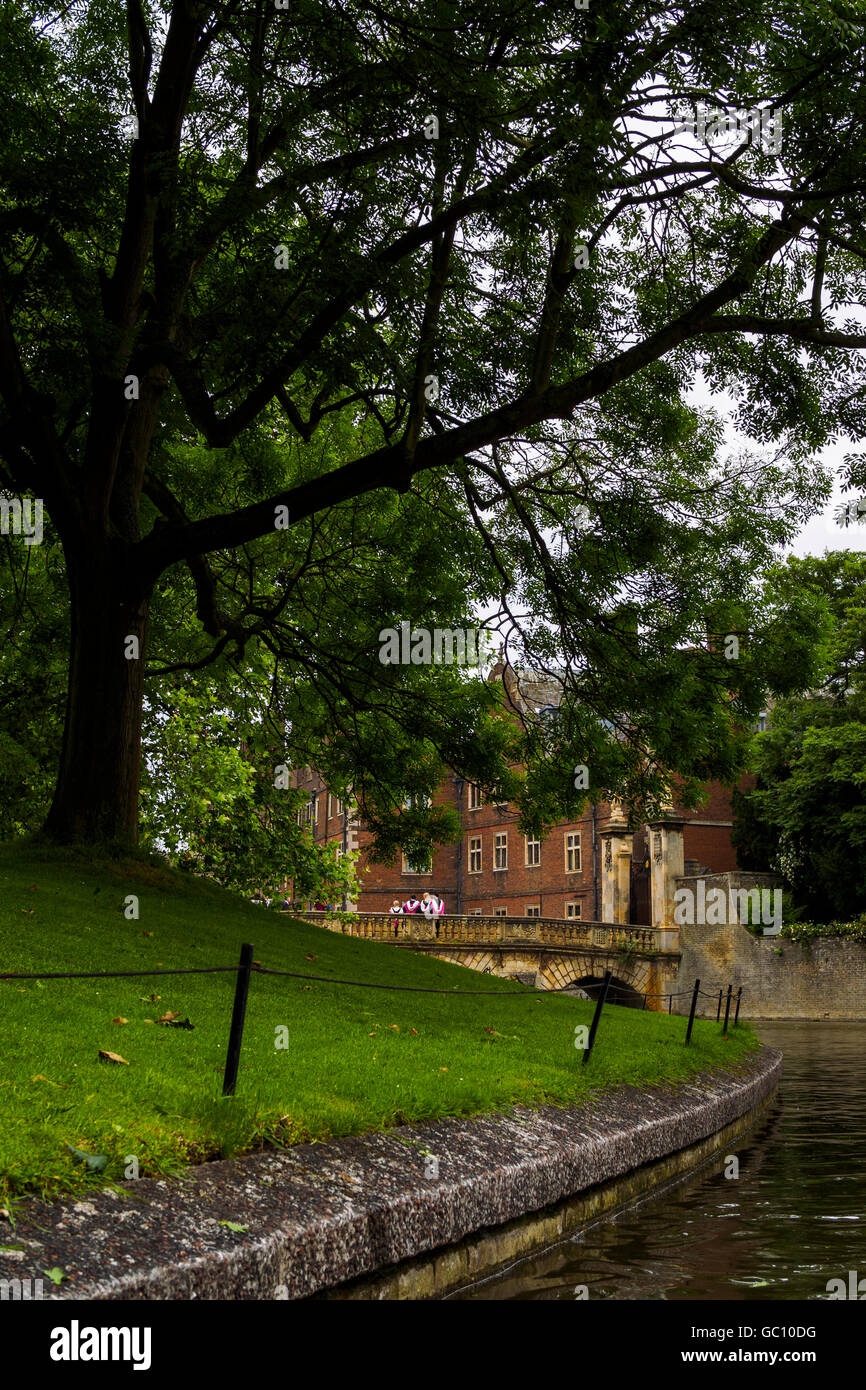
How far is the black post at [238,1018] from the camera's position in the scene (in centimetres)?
568

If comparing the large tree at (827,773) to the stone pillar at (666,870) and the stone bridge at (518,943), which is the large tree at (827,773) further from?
the stone bridge at (518,943)

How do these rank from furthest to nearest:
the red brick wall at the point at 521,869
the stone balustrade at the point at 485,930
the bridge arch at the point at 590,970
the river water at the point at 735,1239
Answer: the red brick wall at the point at 521,869 → the bridge arch at the point at 590,970 → the stone balustrade at the point at 485,930 → the river water at the point at 735,1239

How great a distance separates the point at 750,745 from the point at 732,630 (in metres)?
1.85

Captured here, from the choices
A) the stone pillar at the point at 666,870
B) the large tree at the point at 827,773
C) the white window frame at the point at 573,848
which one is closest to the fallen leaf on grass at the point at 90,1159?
the large tree at the point at 827,773

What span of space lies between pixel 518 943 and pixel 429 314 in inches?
1325

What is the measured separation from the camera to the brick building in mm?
54000

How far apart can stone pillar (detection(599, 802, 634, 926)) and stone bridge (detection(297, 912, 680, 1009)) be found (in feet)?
12.3

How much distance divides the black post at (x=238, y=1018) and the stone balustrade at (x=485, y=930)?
107 feet

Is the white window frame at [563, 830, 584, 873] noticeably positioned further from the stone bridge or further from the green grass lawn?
the green grass lawn

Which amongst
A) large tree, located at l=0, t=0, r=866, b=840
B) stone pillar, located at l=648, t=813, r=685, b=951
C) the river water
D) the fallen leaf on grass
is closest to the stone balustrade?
stone pillar, located at l=648, t=813, r=685, b=951

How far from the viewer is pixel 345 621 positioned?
1648 centimetres
